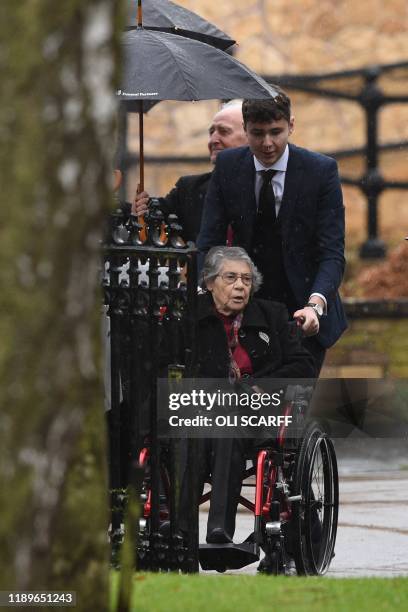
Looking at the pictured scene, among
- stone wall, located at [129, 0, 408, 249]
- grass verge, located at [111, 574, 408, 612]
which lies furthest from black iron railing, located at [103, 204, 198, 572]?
stone wall, located at [129, 0, 408, 249]

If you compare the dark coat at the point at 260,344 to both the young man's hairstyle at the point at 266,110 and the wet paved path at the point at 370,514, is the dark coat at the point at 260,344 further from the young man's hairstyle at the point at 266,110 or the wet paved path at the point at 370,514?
the wet paved path at the point at 370,514

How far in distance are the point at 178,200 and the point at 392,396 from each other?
14.8ft

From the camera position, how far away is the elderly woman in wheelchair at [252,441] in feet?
22.3

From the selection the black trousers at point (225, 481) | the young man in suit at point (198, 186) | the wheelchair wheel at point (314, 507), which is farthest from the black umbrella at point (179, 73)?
the black trousers at point (225, 481)

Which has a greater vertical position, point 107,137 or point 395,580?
point 107,137

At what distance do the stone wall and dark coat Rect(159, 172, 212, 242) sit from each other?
18.2 feet

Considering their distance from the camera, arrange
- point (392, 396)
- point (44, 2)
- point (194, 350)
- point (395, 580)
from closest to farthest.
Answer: point (44, 2) < point (395, 580) < point (194, 350) < point (392, 396)

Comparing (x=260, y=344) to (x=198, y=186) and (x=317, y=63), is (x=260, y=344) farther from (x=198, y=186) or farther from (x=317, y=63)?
(x=317, y=63)

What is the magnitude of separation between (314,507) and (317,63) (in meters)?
7.46

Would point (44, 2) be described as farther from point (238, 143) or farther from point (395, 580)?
point (238, 143)

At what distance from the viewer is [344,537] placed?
8484 millimetres

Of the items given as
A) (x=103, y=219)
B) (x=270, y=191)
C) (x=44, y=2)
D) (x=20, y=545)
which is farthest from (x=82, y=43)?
(x=270, y=191)

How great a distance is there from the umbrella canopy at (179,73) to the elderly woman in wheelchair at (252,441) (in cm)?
120

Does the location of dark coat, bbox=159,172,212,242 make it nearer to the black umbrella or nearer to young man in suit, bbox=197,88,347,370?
the black umbrella
